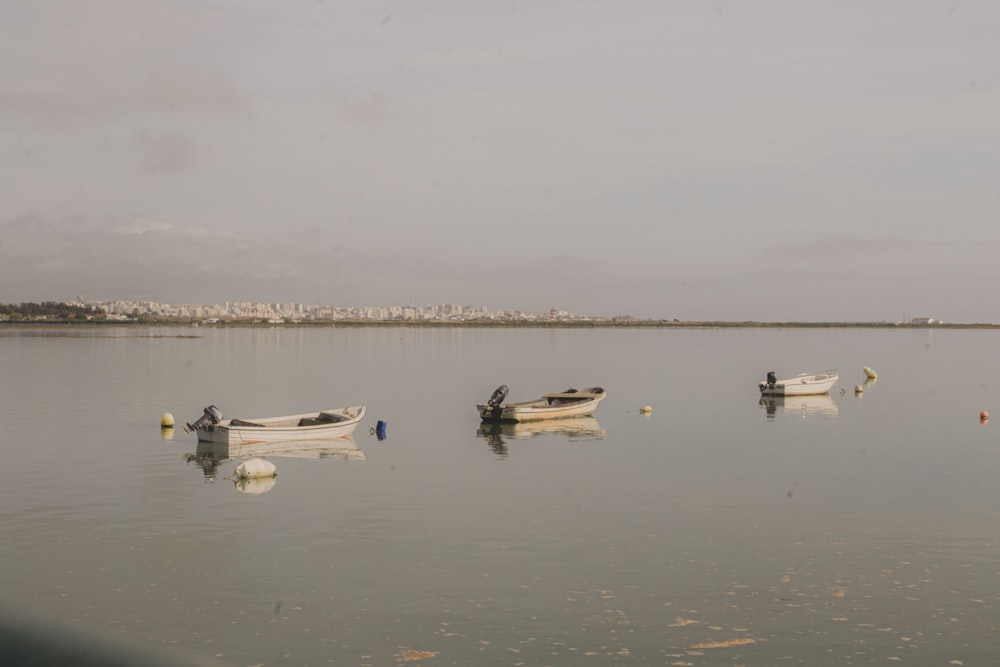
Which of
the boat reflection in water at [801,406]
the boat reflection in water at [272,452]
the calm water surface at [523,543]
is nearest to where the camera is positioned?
the calm water surface at [523,543]

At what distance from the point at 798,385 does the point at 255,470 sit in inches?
1967

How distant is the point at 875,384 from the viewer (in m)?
86.9

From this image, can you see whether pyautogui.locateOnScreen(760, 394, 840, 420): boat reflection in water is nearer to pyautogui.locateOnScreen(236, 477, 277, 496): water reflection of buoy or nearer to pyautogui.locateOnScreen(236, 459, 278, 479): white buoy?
pyautogui.locateOnScreen(236, 459, 278, 479): white buoy

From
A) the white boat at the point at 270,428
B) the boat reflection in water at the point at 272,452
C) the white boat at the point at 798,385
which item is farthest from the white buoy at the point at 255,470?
the white boat at the point at 798,385

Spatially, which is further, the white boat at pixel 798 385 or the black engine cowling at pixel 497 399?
the white boat at pixel 798 385

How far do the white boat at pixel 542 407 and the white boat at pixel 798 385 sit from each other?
56.3 ft

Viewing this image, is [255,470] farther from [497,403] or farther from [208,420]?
[497,403]

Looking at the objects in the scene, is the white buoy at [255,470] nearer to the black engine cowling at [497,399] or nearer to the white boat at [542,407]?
the white boat at [542,407]

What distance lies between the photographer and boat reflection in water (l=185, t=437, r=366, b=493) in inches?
1548

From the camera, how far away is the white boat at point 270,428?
4147cm

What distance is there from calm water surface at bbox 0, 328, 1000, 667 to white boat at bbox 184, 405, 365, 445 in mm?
1309

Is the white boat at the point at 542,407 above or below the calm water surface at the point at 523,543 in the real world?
above

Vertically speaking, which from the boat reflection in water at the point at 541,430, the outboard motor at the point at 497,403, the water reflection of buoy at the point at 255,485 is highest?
the outboard motor at the point at 497,403

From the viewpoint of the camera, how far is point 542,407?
5372 centimetres
